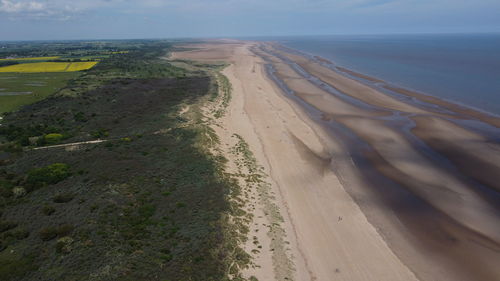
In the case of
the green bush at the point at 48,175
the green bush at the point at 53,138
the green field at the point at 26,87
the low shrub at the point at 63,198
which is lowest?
the low shrub at the point at 63,198

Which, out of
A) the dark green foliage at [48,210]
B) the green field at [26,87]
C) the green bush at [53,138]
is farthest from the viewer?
the green field at [26,87]

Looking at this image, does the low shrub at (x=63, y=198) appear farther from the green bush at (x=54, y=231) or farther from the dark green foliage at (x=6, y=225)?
Answer: the green bush at (x=54, y=231)

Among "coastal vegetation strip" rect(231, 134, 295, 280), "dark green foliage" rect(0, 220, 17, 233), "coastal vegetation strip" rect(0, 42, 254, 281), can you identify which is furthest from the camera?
"dark green foliage" rect(0, 220, 17, 233)

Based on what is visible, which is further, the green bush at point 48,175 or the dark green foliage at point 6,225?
the green bush at point 48,175

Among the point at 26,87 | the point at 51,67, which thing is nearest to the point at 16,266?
the point at 26,87

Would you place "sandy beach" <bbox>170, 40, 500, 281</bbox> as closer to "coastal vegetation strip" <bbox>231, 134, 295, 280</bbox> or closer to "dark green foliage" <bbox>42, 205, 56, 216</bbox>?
"coastal vegetation strip" <bbox>231, 134, 295, 280</bbox>

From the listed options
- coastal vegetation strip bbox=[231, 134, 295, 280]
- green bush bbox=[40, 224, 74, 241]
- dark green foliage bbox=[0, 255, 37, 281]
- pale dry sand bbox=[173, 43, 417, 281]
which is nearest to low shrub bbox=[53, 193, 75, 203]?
green bush bbox=[40, 224, 74, 241]

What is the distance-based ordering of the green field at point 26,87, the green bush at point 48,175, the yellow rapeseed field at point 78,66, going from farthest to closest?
the yellow rapeseed field at point 78,66 → the green field at point 26,87 → the green bush at point 48,175

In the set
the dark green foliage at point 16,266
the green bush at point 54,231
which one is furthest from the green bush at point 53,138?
the dark green foliage at point 16,266
